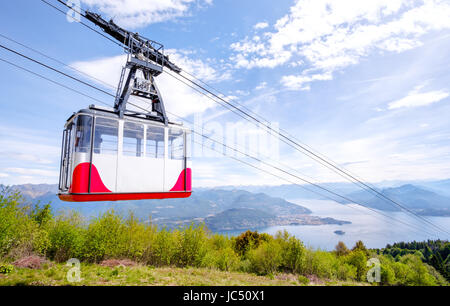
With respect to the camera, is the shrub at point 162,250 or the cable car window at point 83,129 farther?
the shrub at point 162,250

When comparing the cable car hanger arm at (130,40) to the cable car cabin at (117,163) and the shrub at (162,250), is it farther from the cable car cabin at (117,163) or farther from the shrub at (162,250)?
the shrub at (162,250)

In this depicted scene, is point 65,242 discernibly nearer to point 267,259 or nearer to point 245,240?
point 267,259

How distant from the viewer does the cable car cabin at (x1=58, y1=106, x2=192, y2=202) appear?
25.3ft

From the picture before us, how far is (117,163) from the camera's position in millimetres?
8180

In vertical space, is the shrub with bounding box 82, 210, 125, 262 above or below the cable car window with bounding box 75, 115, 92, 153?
below

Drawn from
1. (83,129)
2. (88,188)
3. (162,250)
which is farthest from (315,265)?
(83,129)

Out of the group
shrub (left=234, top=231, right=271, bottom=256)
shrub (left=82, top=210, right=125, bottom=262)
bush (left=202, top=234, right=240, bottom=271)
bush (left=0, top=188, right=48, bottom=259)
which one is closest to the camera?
bush (left=0, top=188, right=48, bottom=259)

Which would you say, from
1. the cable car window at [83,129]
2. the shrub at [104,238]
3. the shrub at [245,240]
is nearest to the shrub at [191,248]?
the shrub at [104,238]

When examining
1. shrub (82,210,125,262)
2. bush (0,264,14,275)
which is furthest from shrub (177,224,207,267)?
bush (0,264,14,275)

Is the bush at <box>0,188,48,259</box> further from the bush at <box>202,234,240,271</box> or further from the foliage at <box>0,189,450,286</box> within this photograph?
the bush at <box>202,234,240,271</box>

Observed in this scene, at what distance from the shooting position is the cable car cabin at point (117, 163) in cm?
772

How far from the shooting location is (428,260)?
95.1 m
